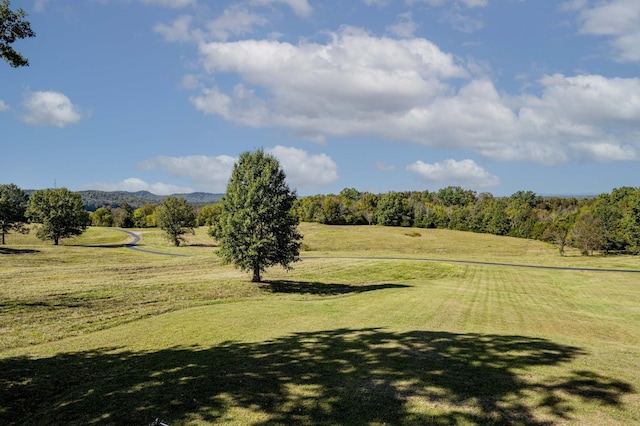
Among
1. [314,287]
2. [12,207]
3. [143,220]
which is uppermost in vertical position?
[12,207]

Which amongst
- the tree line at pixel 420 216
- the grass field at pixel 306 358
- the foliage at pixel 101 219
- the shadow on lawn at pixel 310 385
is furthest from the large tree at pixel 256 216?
the foliage at pixel 101 219

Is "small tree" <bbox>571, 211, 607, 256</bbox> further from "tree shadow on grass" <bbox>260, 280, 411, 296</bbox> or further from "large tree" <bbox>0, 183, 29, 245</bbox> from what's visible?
"large tree" <bbox>0, 183, 29, 245</bbox>

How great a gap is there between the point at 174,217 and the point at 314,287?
196 ft

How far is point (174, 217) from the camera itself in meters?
83.3

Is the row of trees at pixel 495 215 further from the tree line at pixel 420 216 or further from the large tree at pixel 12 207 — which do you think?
the large tree at pixel 12 207

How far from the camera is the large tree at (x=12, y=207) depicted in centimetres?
7039

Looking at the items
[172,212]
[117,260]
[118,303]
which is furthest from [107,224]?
[118,303]

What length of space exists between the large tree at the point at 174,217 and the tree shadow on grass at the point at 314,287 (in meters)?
57.4

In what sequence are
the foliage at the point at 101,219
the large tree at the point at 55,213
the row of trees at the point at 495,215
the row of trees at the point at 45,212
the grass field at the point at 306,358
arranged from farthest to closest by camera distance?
the foliage at the point at 101,219 → the row of trees at the point at 495,215 → the large tree at the point at 55,213 → the row of trees at the point at 45,212 → the grass field at the point at 306,358

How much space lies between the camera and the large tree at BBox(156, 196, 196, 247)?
3273 inches

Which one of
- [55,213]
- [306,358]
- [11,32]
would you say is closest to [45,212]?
[55,213]

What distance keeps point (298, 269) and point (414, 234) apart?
76.3 meters

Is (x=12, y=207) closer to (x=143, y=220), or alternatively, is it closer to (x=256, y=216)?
(x=256, y=216)

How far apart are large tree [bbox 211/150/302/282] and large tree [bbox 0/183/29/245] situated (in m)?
63.6
